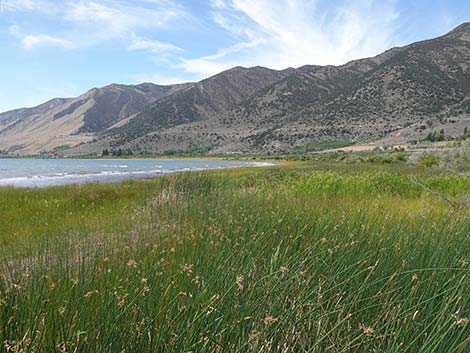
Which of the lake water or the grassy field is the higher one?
the grassy field

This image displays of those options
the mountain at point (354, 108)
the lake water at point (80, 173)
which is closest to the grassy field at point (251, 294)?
the lake water at point (80, 173)

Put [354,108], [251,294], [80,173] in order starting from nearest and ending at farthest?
[251,294] → [80,173] → [354,108]

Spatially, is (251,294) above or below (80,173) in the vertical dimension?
above

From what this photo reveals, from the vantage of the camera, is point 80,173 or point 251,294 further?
point 80,173

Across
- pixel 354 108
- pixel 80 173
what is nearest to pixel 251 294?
pixel 80 173

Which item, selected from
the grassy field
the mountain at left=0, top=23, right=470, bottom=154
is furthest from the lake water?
the mountain at left=0, top=23, right=470, bottom=154

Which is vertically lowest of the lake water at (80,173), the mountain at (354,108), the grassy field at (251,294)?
the lake water at (80,173)

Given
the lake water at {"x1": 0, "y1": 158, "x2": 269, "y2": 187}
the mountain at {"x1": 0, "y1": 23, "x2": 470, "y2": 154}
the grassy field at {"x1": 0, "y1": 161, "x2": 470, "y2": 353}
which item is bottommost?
the lake water at {"x1": 0, "y1": 158, "x2": 269, "y2": 187}

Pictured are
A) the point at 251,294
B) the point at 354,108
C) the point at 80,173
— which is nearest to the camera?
the point at 251,294

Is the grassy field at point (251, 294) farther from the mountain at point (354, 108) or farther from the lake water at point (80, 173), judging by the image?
the mountain at point (354, 108)

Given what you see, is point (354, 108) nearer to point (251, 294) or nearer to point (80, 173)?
point (80, 173)

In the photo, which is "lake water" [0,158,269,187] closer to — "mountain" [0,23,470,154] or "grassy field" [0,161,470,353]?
"grassy field" [0,161,470,353]

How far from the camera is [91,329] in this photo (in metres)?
2.32

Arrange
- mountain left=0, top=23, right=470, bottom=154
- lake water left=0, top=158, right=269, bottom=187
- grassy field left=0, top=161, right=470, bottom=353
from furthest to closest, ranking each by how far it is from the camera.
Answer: mountain left=0, top=23, right=470, bottom=154
lake water left=0, top=158, right=269, bottom=187
grassy field left=0, top=161, right=470, bottom=353
